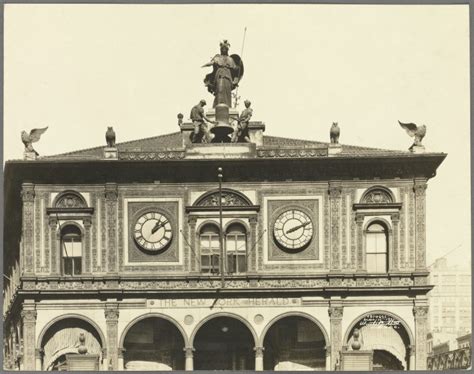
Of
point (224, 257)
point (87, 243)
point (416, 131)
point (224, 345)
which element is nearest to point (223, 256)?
point (224, 257)

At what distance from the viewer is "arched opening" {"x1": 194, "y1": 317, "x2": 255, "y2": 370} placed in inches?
1901

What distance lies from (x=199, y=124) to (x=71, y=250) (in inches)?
237

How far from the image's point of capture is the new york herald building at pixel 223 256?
47.8 m

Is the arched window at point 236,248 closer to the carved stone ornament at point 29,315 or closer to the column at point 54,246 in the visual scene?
the column at point 54,246

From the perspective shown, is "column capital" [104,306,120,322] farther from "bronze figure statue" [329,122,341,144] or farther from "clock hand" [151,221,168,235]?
"bronze figure statue" [329,122,341,144]

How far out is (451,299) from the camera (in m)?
51.7

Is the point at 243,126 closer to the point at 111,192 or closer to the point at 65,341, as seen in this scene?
the point at 111,192

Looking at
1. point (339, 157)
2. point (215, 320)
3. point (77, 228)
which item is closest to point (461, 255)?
point (339, 157)

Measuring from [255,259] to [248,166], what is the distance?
3.09 meters

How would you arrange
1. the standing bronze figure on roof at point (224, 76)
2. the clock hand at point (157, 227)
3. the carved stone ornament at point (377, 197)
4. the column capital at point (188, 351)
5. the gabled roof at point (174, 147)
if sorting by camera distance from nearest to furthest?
the column capital at point (188, 351) < the clock hand at point (157, 227) < the carved stone ornament at point (377, 197) < the gabled roof at point (174, 147) < the standing bronze figure on roof at point (224, 76)

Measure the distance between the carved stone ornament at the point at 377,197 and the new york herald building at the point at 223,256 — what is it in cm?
3

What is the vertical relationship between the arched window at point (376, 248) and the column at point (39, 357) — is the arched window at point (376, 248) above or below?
above

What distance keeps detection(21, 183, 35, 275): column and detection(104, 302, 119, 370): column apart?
9.41ft

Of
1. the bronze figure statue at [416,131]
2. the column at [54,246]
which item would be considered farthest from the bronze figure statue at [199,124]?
the bronze figure statue at [416,131]
